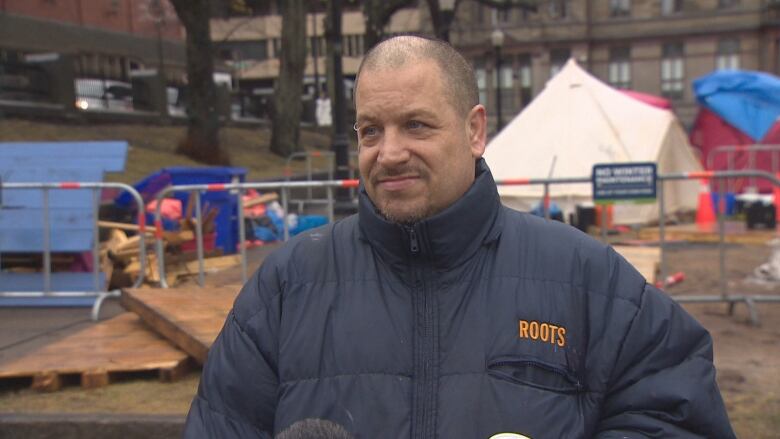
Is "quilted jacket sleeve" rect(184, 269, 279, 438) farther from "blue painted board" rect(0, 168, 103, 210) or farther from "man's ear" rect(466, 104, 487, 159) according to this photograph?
"blue painted board" rect(0, 168, 103, 210)

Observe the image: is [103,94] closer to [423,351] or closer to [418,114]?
[418,114]

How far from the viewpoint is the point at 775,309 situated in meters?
7.70

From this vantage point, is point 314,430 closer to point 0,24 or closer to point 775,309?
point 775,309

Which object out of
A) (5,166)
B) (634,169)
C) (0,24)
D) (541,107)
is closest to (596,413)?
(634,169)

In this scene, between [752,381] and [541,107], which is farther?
[541,107]

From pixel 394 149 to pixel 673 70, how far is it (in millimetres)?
57993

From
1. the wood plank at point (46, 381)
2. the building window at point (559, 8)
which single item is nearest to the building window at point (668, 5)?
the building window at point (559, 8)

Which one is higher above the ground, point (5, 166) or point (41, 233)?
point (5, 166)

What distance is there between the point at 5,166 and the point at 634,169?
6210 millimetres

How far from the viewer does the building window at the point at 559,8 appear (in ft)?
187

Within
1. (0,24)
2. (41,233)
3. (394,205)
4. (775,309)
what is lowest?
(775,309)

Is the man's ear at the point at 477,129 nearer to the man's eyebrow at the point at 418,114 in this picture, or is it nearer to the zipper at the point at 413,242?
the man's eyebrow at the point at 418,114

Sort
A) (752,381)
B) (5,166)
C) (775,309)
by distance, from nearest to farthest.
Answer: (752,381)
(775,309)
(5,166)

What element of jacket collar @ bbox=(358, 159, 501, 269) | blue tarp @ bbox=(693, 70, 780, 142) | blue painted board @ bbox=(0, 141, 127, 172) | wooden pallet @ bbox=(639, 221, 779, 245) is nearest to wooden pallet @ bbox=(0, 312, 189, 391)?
blue painted board @ bbox=(0, 141, 127, 172)
